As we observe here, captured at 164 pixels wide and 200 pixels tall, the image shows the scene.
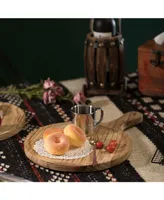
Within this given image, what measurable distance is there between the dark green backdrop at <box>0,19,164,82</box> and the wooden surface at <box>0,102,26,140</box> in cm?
82

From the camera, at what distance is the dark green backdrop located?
292cm

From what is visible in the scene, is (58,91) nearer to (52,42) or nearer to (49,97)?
(49,97)

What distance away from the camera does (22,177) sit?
5.44 feet

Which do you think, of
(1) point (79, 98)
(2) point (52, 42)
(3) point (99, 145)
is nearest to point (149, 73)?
(1) point (79, 98)

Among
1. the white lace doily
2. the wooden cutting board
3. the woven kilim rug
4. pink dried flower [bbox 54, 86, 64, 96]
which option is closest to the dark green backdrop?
the woven kilim rug

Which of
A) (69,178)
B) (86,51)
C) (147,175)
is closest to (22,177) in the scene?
(69,178)

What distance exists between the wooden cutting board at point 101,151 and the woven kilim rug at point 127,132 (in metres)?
0.02

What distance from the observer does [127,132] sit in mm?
1955

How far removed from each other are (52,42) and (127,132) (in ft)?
3.77

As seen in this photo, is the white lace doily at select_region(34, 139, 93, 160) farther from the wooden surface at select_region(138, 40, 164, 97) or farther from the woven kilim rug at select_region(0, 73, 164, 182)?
the wooden surface at select_region(138, 40, 164, 97)

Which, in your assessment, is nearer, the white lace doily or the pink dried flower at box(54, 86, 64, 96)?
the white lace doily

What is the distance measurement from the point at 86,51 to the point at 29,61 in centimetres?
80

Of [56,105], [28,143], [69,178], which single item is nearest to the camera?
[69,178]
